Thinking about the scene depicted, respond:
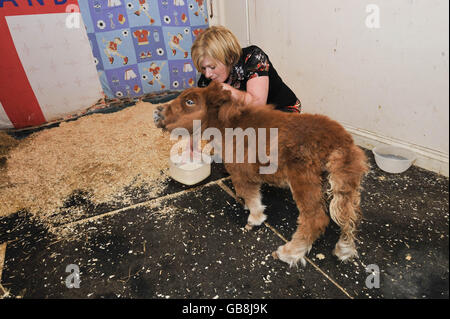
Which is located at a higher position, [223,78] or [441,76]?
[441,76]

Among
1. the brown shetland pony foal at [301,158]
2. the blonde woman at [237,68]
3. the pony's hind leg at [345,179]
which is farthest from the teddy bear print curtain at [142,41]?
the pony's hind leg at [345,179]

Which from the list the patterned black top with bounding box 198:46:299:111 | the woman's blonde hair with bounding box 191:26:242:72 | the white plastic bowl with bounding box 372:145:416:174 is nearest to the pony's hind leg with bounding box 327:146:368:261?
the white plastic bowl with bounding box 372:145:416:174

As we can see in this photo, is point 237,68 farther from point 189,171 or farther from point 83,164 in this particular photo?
point 83,164

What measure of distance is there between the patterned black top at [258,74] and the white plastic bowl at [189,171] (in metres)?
0.88

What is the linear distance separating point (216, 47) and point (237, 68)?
1.22ft

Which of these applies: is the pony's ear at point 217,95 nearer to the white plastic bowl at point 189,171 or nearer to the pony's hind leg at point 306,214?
the pony's hind leg at point 306,214

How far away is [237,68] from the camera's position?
2.46 metres

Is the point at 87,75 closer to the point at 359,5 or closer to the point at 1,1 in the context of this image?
the point at 1,1

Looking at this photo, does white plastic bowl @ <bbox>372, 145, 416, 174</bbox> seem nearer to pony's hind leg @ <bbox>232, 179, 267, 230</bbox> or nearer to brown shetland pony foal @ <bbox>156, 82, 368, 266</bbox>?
brown shetland pony foal @ <bbox>156, 82, 368, 266</bbox>

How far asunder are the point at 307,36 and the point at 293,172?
2.10 meters

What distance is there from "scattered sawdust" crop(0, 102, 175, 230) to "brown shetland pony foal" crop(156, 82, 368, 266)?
3.71ft

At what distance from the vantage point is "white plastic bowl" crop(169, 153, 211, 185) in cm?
252

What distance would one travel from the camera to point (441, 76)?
30.0 inches
